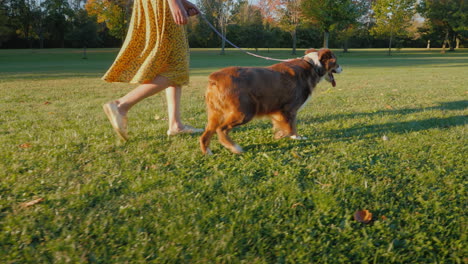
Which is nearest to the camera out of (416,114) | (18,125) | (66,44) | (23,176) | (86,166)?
(23,176)

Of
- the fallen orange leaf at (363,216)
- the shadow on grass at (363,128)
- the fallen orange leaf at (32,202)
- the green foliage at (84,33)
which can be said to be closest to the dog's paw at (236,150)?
the shadow on grass at (363,128)

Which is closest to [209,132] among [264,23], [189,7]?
[189,7]

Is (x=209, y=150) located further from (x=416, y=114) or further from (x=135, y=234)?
(x=416, y=114)

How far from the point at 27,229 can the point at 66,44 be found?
202 ft

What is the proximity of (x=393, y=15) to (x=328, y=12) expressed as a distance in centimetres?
824

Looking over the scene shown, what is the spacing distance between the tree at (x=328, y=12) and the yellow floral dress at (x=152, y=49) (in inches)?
1584

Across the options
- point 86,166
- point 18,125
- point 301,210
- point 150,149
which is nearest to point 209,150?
point 150,149

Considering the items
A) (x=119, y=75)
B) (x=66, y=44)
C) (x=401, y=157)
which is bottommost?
(x=401, y=157)

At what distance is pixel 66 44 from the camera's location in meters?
55.2

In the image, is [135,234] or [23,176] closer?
[135,234]

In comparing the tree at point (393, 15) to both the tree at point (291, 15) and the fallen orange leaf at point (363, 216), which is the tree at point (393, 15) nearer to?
the tree at point (291, 15)

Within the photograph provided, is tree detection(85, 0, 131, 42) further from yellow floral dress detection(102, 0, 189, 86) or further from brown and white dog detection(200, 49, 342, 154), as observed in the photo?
brown and white dog detection(200, 49, 342, 154)

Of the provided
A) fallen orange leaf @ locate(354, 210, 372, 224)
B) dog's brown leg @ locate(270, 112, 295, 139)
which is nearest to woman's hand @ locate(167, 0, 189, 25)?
dog's brown leg @ locate(270, 112, 295, 139)

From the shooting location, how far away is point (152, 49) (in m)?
3.87
